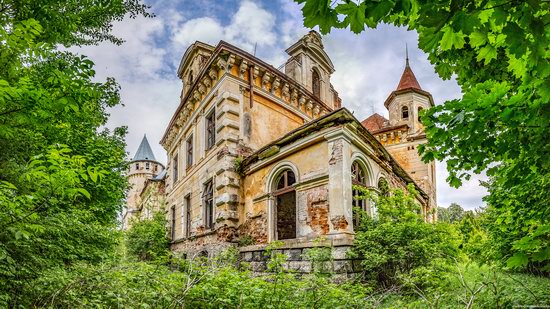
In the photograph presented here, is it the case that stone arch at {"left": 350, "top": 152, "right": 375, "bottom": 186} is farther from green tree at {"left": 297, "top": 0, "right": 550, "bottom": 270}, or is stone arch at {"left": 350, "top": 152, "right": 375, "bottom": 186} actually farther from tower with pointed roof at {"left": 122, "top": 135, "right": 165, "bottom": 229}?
tower with pointed roof at {"left": 122, "top": 135, "right": 165, "bottom": 229}

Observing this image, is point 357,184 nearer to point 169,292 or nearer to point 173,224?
point 169,292

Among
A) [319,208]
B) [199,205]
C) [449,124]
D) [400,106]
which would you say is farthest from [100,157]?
[400,106]

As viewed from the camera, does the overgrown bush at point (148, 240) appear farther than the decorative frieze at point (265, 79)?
Yes

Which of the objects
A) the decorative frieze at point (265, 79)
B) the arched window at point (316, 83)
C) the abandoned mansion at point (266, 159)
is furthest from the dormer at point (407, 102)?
the decorative frieze at point (265, 79)

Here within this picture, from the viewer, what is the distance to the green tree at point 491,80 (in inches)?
69.7

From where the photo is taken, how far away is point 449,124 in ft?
10.00

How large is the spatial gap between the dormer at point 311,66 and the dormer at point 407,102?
7008 millimetres

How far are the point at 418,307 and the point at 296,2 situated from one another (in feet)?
15.5

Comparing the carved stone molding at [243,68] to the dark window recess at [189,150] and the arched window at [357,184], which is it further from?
the arched window at [357,184]

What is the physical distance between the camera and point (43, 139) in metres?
7.01

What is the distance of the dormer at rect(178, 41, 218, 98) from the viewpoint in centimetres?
1672

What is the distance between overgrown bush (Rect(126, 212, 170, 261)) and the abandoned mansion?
1.97ft

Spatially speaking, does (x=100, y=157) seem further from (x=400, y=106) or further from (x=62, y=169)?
(x=400, y=106)

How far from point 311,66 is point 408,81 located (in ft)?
34.1
